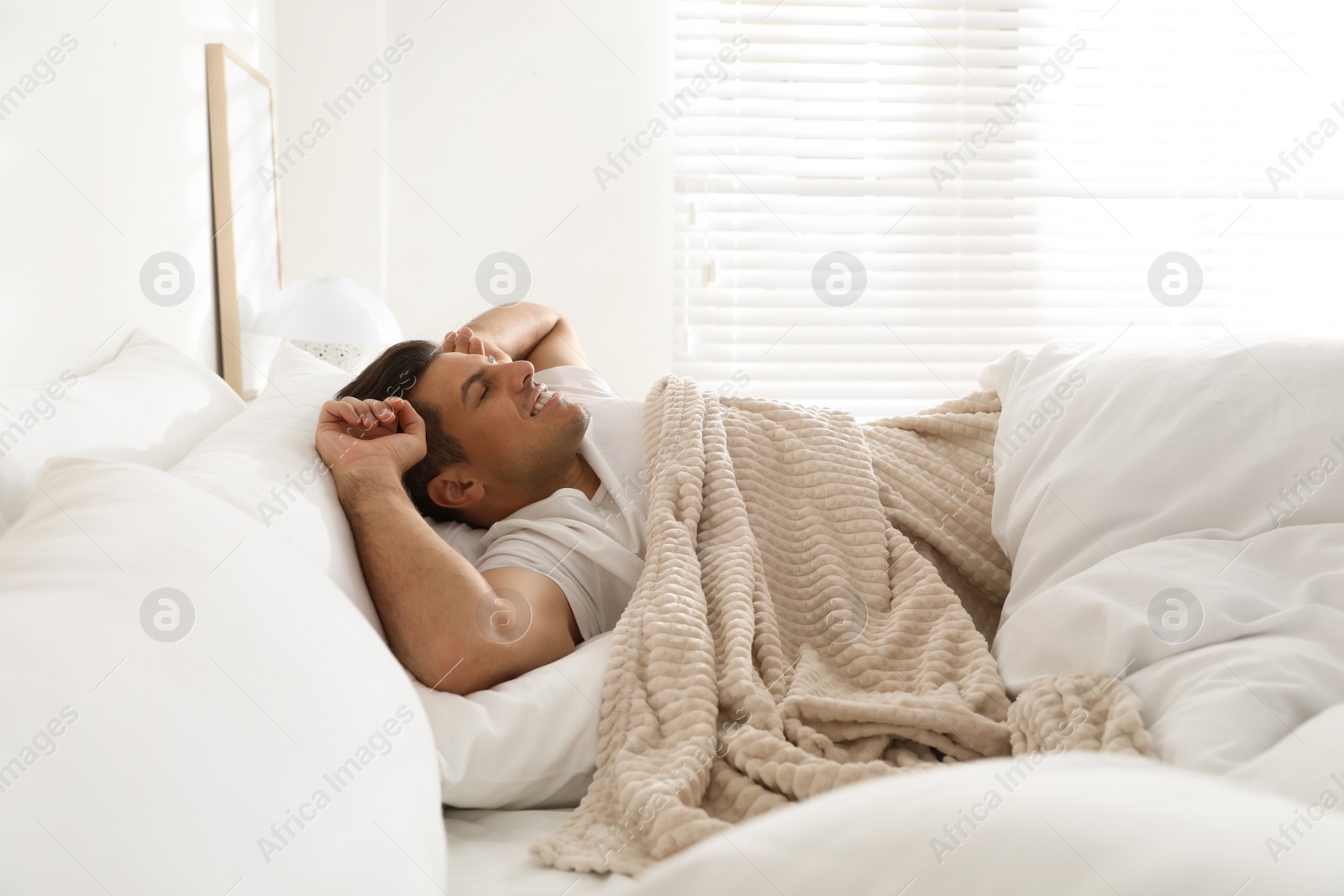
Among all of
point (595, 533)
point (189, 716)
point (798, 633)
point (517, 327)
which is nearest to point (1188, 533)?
point (798, 633)

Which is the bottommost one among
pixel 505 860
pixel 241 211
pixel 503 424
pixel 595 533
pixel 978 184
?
pixel 505 860

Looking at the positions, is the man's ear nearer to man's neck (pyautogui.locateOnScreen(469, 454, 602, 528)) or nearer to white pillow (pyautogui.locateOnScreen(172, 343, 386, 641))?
man's neck (pyautogui.locateOnScreen(469, 454, 602, 528))

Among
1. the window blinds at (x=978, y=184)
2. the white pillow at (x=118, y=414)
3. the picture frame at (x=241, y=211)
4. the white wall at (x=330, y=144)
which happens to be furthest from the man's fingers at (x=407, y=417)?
the window blinds at (x=978, y=184)

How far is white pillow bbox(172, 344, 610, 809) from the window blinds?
190 centimetres

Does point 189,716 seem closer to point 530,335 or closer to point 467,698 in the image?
point 467,698

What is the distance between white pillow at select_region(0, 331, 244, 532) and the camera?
87 centimetres

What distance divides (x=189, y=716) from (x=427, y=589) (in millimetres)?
504

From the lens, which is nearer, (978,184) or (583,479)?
(583,479)

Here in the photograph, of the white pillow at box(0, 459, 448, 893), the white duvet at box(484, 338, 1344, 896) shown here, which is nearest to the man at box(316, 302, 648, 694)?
the white pillow at box(0, 459, 448, 893)

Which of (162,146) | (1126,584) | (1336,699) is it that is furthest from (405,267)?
(1336,699)

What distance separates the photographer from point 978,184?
9.53ft

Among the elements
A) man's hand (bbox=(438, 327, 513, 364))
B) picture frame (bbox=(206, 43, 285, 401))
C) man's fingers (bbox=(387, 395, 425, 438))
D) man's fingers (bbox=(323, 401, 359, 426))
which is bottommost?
man's fingers (bbox=(387, 395, 425, 438))

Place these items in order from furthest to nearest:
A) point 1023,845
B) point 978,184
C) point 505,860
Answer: point 978,184
point 505,860
point 1023,845

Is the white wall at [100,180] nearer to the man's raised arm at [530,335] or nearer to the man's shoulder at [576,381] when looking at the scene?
the man's raised arm at [530,335]
